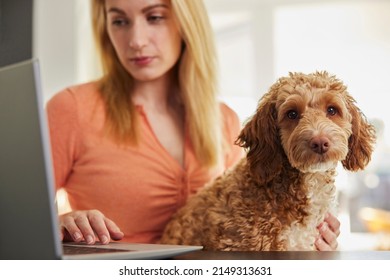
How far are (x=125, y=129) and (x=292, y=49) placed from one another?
1.69 ft

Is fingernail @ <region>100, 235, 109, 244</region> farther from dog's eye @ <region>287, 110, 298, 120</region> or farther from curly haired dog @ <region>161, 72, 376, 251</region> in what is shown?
dog's eye @ <region>287, 110, 298, 120</region>

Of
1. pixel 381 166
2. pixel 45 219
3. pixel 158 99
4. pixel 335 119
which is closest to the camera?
pixel 45 219

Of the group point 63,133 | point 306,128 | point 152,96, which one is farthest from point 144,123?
point 306,128

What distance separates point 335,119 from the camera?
1264 mm

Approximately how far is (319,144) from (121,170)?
595 mm

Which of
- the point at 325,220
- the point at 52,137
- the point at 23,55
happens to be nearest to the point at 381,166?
the point at 325,220

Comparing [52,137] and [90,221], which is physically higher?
[52,137]

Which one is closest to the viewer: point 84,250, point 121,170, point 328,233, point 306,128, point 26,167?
point 26,167

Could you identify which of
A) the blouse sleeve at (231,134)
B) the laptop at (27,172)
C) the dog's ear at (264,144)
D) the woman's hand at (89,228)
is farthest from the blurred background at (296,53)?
the laptop at (27,172)

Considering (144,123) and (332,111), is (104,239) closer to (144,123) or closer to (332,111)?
(144,123)

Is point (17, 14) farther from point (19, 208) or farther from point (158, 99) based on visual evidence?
point (19, 208)

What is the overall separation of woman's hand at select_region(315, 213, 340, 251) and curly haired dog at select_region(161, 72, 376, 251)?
3 cm

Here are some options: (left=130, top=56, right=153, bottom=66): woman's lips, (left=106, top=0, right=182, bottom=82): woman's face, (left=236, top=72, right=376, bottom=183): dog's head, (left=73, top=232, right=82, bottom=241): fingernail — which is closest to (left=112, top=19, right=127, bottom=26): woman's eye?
(left=106, top=0, right=182, bottom=82): woman's face

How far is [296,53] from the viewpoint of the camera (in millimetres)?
1544
